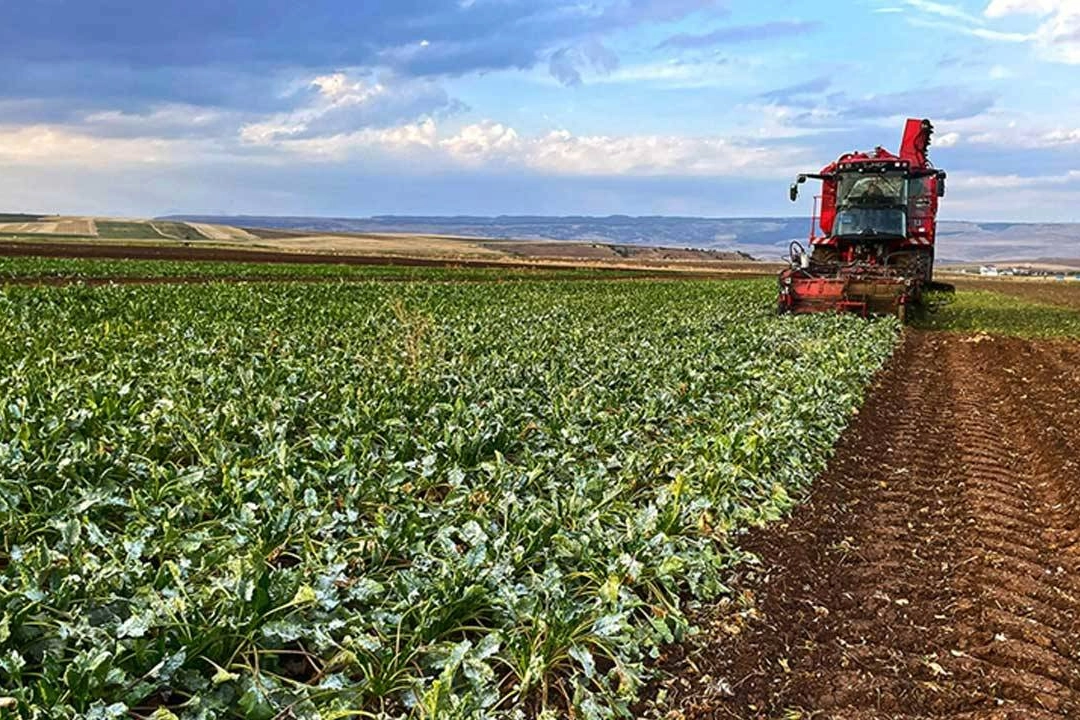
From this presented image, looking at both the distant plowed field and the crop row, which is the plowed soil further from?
the distant plowed field

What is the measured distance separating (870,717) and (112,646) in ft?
10.1

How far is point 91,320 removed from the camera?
14.9 meters

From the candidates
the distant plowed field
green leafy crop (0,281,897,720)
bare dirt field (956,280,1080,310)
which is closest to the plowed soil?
green leafy crop (0,281,897,720)

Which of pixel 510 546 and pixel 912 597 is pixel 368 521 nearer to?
pixel 510 546

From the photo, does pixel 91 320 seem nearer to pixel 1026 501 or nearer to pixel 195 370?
pixel 195 370

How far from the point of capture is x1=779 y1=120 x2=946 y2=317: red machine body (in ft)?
63.8

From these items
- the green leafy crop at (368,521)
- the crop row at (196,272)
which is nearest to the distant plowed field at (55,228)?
the crop row at (196,272)

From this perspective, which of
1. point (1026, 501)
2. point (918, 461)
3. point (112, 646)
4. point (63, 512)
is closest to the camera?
point (112, 646)

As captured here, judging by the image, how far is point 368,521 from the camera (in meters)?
4.96

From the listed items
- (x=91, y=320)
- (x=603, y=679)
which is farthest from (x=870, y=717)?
(x=91, y=320)

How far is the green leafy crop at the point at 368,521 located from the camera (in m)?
3.29

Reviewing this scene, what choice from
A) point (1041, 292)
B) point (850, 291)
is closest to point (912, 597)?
point (850, 291)

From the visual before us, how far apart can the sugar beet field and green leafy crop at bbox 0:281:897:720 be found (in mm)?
22

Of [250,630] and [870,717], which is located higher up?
[250,630]
